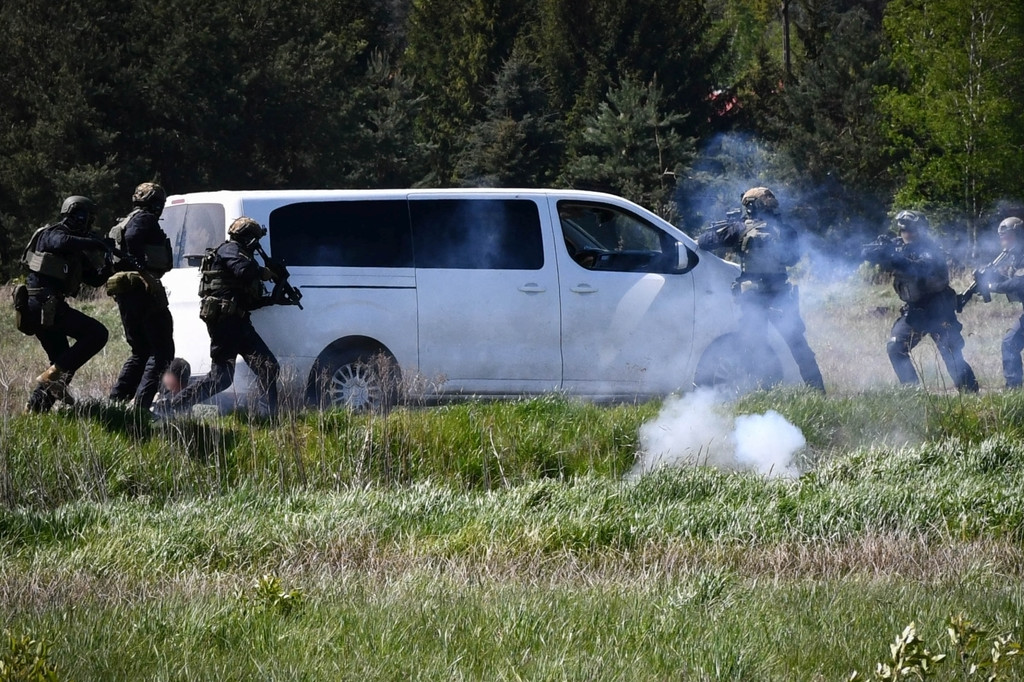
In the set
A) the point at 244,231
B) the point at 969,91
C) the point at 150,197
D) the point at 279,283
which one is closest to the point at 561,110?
the point at 969,91

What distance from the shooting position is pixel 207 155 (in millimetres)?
33531

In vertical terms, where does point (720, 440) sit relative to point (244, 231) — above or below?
below

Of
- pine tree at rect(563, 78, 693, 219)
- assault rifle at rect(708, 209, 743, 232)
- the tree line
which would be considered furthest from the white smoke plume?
pine tree at rect(563, 78, 693, 219)

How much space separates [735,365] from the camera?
Answer: 1037 cm

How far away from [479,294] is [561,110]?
31.8 meters

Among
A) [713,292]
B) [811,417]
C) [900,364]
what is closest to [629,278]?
[713,292]

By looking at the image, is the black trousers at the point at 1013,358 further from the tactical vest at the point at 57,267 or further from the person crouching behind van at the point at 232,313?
the tactical vest at the point at 57,267

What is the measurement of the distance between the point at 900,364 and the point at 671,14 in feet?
100

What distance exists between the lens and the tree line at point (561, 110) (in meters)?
26.0

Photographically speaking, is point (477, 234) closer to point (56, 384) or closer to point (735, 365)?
point (735, 365)

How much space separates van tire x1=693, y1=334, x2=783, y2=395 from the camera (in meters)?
10.3

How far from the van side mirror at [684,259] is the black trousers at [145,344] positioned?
3977 millimetres

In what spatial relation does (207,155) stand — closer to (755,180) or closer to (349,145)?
(349,145)

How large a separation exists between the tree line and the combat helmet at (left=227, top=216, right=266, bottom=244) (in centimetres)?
1749
